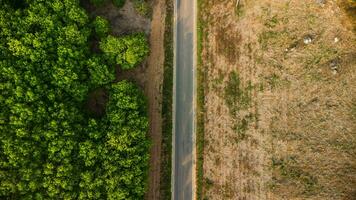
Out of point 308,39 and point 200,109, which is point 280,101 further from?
point 200,109

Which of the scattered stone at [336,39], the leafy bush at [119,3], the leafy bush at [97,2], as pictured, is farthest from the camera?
the scattered stone at [336,39]

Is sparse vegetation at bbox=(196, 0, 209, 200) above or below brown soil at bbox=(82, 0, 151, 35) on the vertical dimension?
below

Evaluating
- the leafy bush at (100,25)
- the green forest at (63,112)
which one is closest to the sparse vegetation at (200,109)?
the green forest at (63,112)

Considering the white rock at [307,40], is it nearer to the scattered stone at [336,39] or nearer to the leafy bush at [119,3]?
the scattered stone at [336,39]

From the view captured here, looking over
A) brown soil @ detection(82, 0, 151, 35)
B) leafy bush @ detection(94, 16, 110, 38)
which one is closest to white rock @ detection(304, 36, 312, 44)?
brown soil @ detection(82, 0, 151, 35)

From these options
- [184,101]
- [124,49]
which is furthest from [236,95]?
[124,49]

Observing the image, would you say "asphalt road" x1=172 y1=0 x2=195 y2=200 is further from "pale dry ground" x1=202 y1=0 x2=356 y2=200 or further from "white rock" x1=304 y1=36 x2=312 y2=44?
"white rock" x1=304 y1=36 x2=312 y2=44
